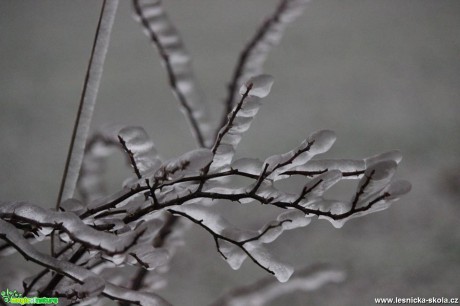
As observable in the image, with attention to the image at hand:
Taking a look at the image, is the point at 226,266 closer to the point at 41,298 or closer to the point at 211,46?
the point at 211,46

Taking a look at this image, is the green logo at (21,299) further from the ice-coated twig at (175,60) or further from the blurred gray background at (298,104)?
the blurred gray background at (298,104)

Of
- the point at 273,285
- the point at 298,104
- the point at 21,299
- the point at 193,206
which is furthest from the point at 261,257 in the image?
the point at 298,104

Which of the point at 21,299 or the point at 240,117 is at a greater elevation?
the point at 240,117

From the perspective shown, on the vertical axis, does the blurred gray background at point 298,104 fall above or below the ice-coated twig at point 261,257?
below

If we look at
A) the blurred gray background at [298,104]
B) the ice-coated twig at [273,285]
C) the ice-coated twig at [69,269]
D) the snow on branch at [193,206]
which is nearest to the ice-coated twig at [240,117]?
the snow on branch at [193,206]

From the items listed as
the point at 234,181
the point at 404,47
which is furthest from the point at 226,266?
the point at 404,47

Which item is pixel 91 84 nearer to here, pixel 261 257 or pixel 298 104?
pixel 261 257
